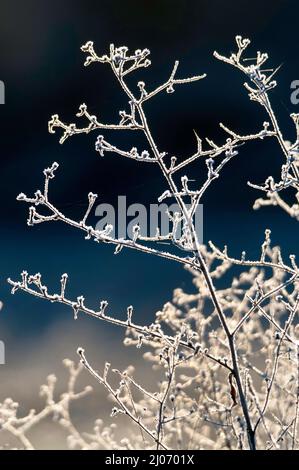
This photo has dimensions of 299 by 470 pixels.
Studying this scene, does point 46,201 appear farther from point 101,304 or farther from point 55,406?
point 55,406

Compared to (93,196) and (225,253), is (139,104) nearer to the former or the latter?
(93,196)

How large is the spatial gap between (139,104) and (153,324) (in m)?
1.47
